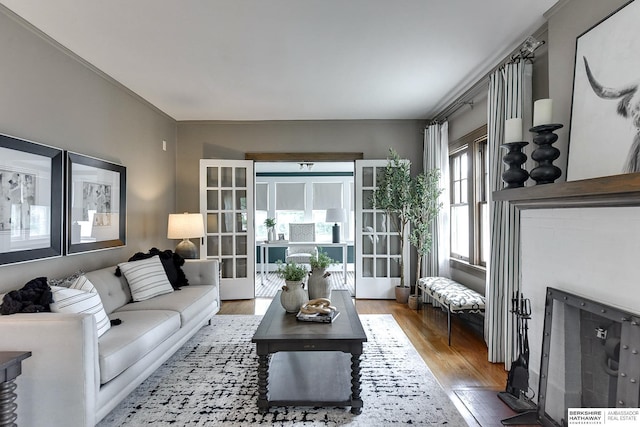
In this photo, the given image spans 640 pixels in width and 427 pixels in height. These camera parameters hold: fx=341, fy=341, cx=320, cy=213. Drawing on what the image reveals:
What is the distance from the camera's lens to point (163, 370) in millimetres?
2912

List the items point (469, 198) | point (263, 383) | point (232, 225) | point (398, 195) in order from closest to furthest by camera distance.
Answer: point (263, 383) < point (469, 198) < point (398, 195) < point (232, 225)

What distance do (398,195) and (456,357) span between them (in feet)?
7.90

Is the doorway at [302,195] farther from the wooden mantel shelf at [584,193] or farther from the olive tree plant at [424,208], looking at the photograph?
the wooden mantel shelf at [584,193]

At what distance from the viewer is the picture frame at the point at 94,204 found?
10.1ft

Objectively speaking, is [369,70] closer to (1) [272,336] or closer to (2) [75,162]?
(1) [272,336]

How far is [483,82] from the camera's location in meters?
3.62

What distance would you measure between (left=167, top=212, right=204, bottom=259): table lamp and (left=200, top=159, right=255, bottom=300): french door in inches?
29.8

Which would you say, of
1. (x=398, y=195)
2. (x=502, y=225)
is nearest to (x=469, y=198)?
(x=398, y=195)

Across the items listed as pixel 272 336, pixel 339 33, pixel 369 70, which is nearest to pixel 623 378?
pixel 272 336

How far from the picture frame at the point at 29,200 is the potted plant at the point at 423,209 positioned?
4.05m

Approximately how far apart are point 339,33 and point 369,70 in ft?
2.64

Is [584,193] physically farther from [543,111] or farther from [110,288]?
[110,288]

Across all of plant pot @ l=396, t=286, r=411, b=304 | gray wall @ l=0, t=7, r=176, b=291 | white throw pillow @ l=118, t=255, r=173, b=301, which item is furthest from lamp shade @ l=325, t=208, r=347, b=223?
white throw pillow @ l=118, t=255, r=173, b=301

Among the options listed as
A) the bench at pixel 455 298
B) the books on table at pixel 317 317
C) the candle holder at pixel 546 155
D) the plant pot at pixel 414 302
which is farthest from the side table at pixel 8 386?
the plant pot at pixel 414 302
